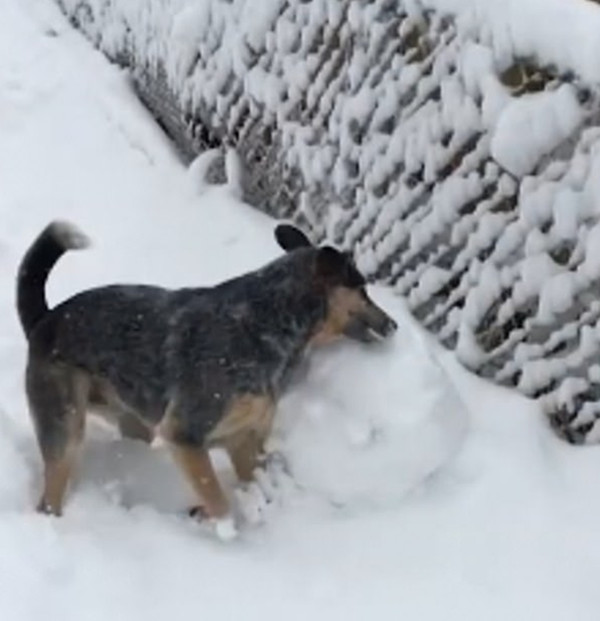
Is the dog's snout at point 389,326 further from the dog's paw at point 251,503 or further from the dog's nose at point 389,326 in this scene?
the dog's paw at point 251,503

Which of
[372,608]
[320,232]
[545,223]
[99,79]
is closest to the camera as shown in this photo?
[372,608]

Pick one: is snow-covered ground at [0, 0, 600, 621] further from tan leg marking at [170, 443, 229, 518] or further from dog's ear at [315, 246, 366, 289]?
dog's ear at [315, 246, 366, 289]

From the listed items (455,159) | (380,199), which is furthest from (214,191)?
(455,159)

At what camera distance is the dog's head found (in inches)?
179

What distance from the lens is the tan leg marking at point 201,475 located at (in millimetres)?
4508

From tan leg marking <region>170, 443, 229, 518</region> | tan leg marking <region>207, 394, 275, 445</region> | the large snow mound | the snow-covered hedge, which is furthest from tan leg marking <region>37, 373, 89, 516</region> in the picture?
the snow-covered hedge

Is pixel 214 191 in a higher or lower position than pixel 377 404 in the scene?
lower

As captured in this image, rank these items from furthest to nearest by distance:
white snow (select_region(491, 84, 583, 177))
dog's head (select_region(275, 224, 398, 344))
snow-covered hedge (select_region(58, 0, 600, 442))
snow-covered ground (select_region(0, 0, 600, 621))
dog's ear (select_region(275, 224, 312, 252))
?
dog's ear (select_region(275, 224, 312, 252))
dog's head (select_region(275, 224, 398, 344))
snow-covered hedge (select_region(58, 0, 600, 442))
white snow (select_region(491, 84, 583, 177))
snow-covered ground (select_region(0, 0, 600, 621))

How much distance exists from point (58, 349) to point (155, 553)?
742 millimetres

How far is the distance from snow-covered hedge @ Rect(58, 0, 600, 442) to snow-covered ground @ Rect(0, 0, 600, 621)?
0.65 ft

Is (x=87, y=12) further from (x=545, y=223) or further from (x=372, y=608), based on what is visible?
(x=372, y=608)

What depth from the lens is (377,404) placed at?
4656 mm

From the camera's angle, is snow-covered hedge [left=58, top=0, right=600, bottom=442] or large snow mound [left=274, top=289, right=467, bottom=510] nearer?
snow-covered hedge [left=58, top=0, right=600, bottom=442]

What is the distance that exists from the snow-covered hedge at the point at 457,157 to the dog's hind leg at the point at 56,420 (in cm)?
136
